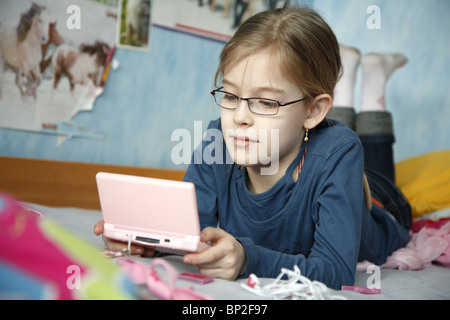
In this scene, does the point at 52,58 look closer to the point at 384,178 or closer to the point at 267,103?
the point at 267,103

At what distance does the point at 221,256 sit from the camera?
0.66m

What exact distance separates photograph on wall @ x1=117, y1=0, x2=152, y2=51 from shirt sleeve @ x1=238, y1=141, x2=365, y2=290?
1.01 m

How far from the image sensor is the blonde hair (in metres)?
0.85

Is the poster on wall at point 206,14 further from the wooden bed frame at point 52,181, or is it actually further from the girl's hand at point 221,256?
the girl's hand at point 221,256

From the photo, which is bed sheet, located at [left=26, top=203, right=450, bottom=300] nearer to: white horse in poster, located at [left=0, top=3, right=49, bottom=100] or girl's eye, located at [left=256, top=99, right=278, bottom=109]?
girl's eye, located at [left=256, top=99, right=278, bottom=109]

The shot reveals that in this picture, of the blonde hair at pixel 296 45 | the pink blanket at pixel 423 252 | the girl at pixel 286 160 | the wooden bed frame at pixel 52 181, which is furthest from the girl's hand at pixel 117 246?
the wooden bed frame at pixel 52 181

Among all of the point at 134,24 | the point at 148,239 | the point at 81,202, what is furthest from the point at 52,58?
the point at 148,239

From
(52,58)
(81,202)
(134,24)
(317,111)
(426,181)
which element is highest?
(134,24)

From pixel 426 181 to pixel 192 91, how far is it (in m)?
0.90

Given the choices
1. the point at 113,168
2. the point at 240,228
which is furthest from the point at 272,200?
the point at 113,168

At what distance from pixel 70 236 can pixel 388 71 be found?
149cm

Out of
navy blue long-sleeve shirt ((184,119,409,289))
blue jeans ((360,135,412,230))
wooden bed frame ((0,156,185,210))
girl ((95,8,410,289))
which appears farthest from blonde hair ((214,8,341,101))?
wooden bed frame ((0,156,185,210))

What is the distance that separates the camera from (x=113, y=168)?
60.1 inches
